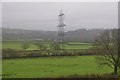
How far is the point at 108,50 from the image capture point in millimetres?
11820

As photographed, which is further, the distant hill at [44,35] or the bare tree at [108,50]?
the distant hill at [44,35]

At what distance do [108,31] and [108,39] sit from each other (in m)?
0.45

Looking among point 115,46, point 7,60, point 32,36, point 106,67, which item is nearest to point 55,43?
point 32,36

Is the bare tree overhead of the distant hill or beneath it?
beneath

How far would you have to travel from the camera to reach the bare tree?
11242 millimetres

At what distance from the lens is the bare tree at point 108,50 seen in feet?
36.9

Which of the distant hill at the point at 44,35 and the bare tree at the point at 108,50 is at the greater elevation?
the distant hill at the point at 44,35

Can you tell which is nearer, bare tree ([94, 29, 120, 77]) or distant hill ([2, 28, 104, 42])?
bare tree ([94, 29, 120, 77])

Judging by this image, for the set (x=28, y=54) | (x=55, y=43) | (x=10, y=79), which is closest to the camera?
(x=10, y=79)

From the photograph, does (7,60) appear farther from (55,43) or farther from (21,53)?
(55,43)

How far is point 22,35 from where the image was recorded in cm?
2217

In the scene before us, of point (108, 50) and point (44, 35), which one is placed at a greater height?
point (44, 35)

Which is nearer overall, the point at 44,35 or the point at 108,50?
the point at 108,50

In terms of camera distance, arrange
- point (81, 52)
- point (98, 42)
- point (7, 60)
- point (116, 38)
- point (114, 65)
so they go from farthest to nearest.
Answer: point (81, 52) → point (7, 60) → point (98, 42) → point (114, 65) → point (116, 38)
